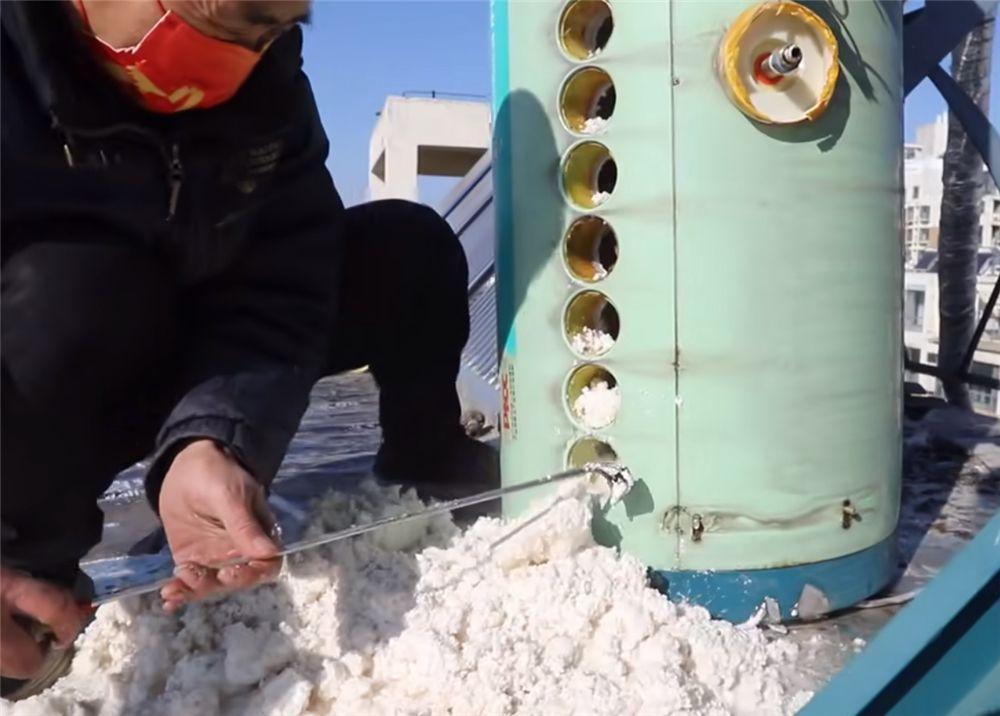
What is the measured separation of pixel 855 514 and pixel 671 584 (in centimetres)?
22

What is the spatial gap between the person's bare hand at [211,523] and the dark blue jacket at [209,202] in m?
0.03

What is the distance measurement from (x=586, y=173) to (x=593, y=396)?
0.81 ft

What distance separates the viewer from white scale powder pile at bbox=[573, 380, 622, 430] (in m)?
1.11

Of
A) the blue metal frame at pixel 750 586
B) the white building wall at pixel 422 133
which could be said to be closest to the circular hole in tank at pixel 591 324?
the blue metal frame at pixel 750 586

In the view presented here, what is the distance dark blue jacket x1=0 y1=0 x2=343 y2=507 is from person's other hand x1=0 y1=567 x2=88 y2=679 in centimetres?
14

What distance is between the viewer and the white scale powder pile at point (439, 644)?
91 cm

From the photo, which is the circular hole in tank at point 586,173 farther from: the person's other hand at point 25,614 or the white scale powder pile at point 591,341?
the person's other hand at point 25,614

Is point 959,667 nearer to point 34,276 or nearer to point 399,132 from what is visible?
point 34,276

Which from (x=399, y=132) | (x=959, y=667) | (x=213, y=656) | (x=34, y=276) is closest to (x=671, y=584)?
(x=959, y=667)

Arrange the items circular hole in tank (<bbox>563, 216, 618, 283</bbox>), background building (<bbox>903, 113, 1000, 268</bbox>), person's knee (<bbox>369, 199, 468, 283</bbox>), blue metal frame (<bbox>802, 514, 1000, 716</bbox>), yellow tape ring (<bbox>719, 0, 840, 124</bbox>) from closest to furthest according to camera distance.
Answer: blue metal frame (<bbox>802, 514, 1000, 716</bbox>) → yellow tape ring (<bbox>719, 0, 840, 124</bbox>) → circular hole in tank (<bbox>563, 216, 618, 283</bbox>) → person's knee (<bbox>369, 199, 468, 283</bbox>) → background building (<bbox>903, 113, 1000, 268</bbox>)

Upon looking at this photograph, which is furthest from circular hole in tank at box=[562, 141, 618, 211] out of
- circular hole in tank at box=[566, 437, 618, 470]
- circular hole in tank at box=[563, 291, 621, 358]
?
circular hole in tank at box=[566, 437, 618, 470]

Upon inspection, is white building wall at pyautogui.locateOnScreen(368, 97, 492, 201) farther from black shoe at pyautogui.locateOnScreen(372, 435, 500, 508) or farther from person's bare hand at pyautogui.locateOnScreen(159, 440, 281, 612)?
person's bare hand at pyautogui.locateOnScreen(159, 440, 281, 612)

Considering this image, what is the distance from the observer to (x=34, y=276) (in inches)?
34.2

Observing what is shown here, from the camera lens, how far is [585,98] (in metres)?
1.12
